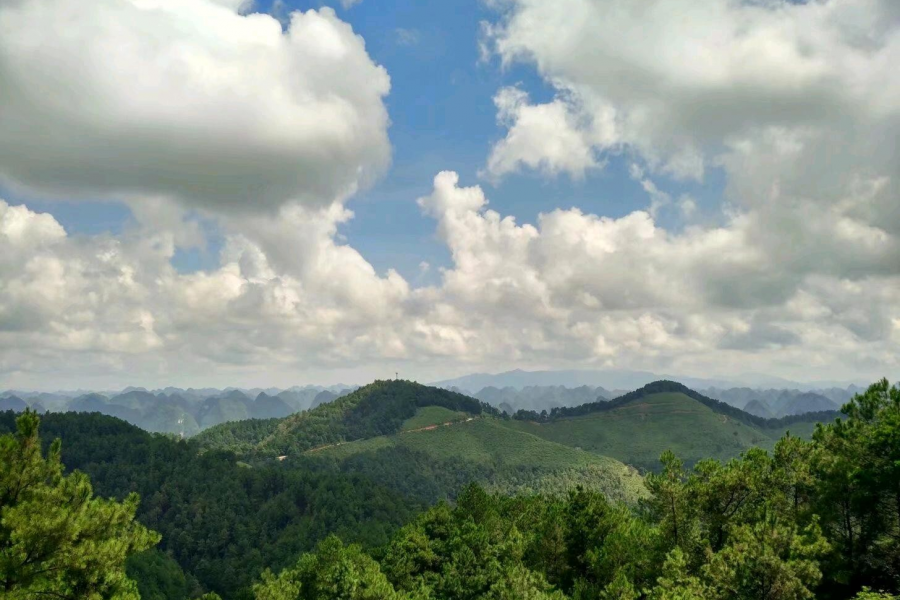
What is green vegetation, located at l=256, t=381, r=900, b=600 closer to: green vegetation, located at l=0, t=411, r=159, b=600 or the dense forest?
the dense forest

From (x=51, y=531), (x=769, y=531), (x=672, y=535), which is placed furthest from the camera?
(x=672, y=535)

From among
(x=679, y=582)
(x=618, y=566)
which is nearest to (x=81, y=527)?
(x=679, y=582)

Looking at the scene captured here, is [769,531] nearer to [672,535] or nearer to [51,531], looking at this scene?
[672,535]

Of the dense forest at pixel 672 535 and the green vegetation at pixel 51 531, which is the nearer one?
the green vegetation at pixel 51 531

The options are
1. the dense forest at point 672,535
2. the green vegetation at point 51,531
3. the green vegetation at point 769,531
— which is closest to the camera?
the green vegetation at point 51,531

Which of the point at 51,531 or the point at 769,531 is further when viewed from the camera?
the point at 769,531

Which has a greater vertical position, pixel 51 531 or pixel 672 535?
pixel 51 531

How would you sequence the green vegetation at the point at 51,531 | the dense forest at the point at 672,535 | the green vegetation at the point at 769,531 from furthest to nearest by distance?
the green vegetation at the point at 769,531 < the dense forest at the point at 672,535 < the green vegetation at the point at 51,531

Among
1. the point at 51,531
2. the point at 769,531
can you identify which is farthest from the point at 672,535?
the point at 51,531

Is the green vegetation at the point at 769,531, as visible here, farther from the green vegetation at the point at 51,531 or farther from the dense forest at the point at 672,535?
the green vegetation at the point at 51,531

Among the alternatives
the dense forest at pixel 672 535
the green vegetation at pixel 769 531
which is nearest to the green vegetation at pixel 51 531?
the dense forest at pixel 672 535

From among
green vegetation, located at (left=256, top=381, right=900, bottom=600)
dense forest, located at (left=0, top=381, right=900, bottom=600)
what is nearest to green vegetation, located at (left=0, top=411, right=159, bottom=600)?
dense forest, located at (left=0, top=381, right=900, bottom=600)

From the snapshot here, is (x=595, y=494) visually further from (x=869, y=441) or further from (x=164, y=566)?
(x=164, y=566)

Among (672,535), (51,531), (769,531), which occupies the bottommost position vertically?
(672,535)
